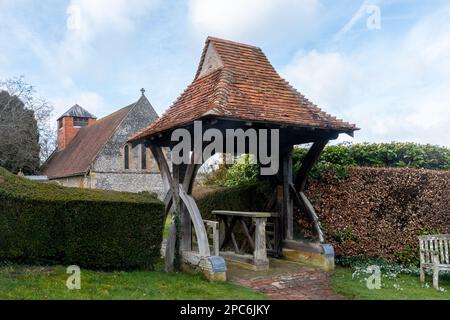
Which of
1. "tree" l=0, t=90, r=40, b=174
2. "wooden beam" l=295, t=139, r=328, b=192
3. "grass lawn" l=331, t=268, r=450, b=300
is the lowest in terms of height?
"grass lawn" l=331, t=268, r=450, b=300

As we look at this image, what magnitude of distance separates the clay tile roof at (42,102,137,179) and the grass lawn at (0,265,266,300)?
17.8m

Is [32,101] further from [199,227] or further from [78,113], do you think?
[199,227]

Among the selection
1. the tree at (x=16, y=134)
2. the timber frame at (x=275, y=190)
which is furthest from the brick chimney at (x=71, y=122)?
the timber frame at (x=275, y=190)

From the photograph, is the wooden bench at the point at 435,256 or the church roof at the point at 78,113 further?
the church roof at the point at 78,113

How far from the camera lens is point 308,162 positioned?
29.2 feet

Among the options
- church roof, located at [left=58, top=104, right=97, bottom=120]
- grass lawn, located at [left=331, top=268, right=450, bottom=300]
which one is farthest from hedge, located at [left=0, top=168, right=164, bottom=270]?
church roof, located at [left=58, top=104, right=97, bottom=120]

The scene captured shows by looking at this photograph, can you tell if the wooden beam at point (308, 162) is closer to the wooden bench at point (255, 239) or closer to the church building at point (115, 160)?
the wooden bench at point (255, 239)

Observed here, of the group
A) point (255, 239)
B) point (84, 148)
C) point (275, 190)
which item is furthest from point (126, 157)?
point (255, 239)

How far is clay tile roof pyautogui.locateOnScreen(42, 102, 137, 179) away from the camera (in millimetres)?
24769

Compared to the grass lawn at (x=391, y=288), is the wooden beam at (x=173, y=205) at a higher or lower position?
higher

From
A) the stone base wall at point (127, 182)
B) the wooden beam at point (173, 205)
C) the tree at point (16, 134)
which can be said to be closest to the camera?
the wooden beam at point (173, 205)

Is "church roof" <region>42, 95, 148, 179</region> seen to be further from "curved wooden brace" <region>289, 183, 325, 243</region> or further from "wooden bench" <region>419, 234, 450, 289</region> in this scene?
"wooden bench" <region>419, 234, 450, 289</region>

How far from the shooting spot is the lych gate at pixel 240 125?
24.4 ft
